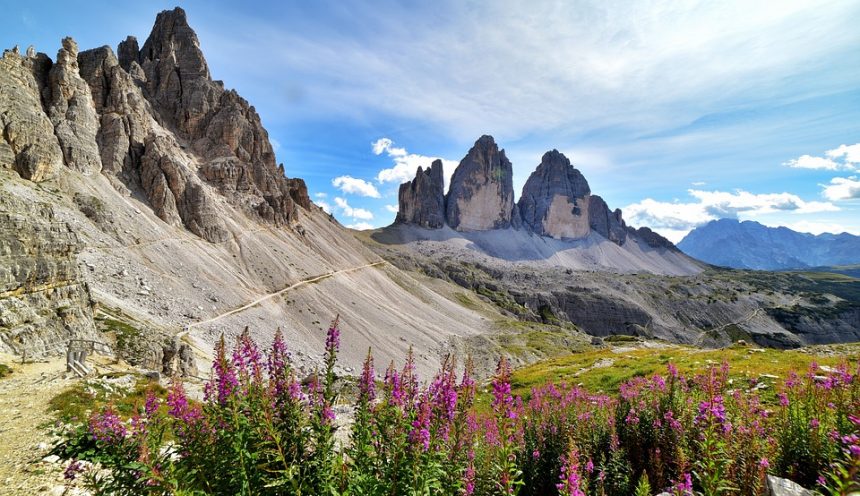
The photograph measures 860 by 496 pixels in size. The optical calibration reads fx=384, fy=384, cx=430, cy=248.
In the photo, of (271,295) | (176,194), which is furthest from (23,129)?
(271,295)

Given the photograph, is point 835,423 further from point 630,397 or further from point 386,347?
point 386,347

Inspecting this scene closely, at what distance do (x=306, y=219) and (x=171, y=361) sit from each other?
8215 cm

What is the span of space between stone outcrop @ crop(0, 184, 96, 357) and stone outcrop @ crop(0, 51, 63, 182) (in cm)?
3228

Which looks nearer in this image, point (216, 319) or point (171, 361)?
point (171, 361)

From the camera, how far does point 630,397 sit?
11.4 meters

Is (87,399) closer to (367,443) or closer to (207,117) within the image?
(367,443)

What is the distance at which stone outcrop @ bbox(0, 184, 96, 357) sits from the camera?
21.2 metres

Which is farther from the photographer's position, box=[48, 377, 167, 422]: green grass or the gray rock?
box=[48, 377, 167, 422]: green grass

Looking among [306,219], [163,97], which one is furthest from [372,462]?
[163,97]

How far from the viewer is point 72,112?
213 ft

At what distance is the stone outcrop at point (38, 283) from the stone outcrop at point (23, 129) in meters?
32.3

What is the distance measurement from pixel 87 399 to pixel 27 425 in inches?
104

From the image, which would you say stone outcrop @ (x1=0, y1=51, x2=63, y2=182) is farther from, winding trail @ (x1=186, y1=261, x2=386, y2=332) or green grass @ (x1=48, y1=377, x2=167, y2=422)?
green grass @ (x1=48, y1=377, x2=167, y2=422)

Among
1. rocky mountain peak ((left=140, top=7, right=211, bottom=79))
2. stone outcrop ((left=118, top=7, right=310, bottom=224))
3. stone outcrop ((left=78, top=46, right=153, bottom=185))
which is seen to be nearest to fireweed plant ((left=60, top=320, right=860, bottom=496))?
stone outcrop ((left=78, top=46, right=153, bottom=185))
